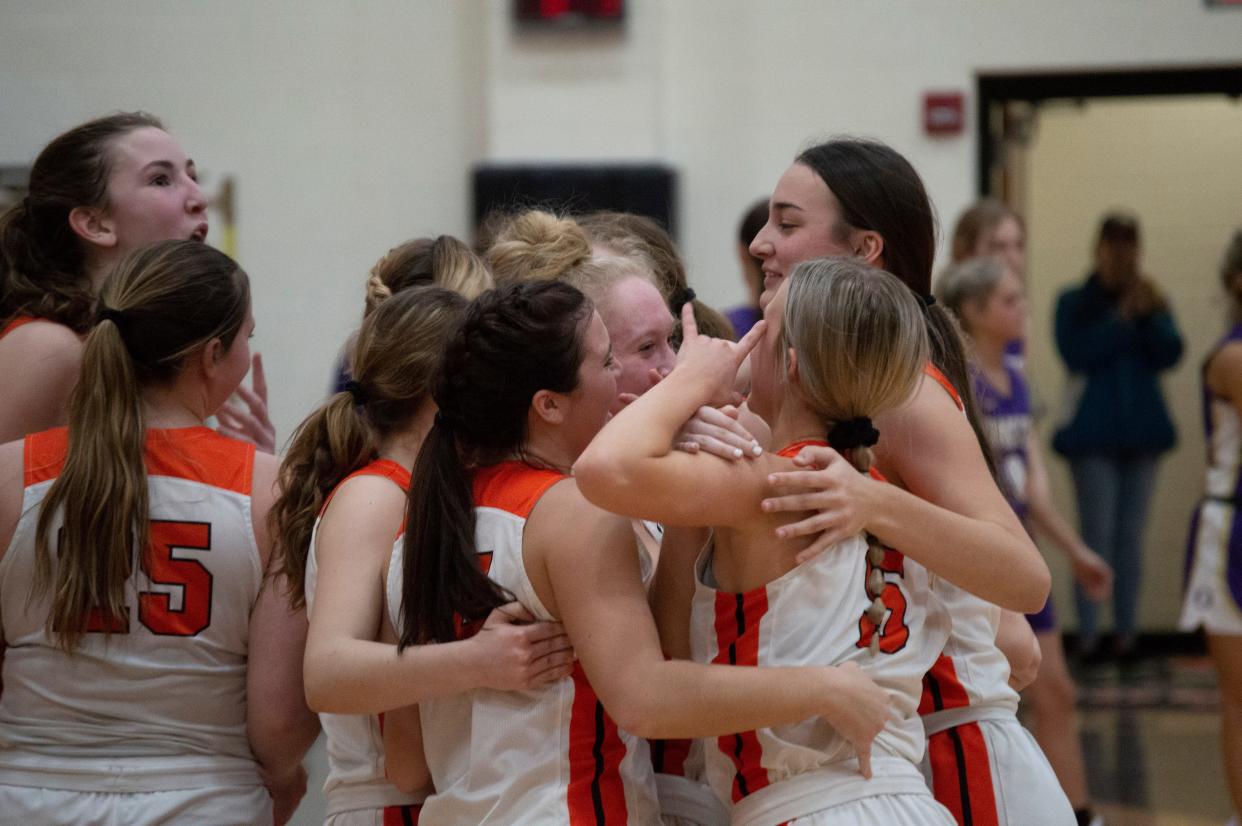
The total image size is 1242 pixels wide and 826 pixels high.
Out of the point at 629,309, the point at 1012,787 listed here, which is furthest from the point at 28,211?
→ the point at 1012,787

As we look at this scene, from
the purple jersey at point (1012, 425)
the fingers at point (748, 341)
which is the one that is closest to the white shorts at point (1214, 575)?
the purple jersey at point (1012, 425)

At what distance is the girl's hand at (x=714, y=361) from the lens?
1.83 meters

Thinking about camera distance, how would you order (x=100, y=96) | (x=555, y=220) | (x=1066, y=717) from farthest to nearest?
(x=100, y=96), (x=1066, y=717), (x=555, y=220)

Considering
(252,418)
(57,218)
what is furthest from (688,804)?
(57,218)

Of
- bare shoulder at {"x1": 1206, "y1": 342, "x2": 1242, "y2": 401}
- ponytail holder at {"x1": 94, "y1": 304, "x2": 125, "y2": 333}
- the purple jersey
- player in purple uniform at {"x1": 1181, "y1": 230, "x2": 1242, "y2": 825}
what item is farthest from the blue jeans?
ponytail holder at {"x1": 94, "y1": 304, "x2": 125, "y2": 333}

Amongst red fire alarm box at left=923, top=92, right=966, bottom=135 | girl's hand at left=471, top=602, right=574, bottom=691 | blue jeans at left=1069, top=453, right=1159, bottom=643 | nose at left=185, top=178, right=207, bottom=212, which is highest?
red fire alarm box at left=923, top=92, right=966, bottom=135

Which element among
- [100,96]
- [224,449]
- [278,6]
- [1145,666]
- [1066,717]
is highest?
[278,6]

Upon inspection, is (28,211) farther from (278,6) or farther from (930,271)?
(278,6)

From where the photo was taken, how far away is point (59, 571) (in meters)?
2.15

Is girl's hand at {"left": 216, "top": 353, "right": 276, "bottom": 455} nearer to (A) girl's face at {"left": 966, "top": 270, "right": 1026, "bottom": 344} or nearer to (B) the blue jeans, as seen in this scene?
(A) girl's face at {"left": 966, "top": 270, "right": 1026, "bottom": 344}

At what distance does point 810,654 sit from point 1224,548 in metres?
2.78

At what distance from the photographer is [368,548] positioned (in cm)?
201

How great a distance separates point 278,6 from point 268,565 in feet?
14.8

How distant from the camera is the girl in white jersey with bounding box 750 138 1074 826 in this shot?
184cm
